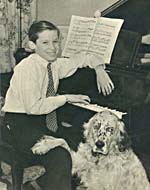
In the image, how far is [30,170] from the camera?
1587 millimetres

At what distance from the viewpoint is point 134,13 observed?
1449 mm

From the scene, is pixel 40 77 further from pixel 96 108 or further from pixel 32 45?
pixel 96 108

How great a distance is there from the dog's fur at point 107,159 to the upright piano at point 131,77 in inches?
1.3

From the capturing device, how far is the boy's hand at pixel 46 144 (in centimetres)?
151

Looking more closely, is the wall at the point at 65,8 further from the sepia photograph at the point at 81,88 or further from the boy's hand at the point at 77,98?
the boy's hand at the point at 77,98

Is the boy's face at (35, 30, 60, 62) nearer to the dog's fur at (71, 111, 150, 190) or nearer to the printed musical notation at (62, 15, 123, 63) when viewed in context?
the printed musical notation at (62, 15, 123, 63)

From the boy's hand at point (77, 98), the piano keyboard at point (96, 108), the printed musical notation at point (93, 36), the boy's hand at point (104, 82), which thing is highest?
the printed musical notation at point (93, 36)

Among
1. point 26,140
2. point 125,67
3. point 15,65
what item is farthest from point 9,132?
point 125,67

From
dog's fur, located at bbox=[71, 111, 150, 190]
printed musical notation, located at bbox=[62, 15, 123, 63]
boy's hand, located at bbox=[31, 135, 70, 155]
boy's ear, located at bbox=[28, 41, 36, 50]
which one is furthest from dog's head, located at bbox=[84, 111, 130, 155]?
boy's ear, located at bbox=[28, 41, 36, 50]

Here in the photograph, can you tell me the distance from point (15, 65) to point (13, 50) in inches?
2.2

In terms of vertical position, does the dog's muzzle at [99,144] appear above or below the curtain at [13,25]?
below

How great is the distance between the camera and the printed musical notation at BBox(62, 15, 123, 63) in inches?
57.9

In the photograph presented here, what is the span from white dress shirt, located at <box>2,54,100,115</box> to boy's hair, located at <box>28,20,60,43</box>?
7cm

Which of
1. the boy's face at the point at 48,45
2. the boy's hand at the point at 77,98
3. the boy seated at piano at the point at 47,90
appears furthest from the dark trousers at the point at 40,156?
the boy's face at the point at 48,45
